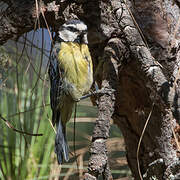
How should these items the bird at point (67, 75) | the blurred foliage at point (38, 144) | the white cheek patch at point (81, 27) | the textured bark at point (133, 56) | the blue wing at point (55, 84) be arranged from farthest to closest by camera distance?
1. the blurred foliage at point (38, 144)
2. the blue wing at point (55, 84)
3. the bird at point (67, 75)
4. the white cheek patch at point (81, 27)
5. the textured bark at point (133, 56)

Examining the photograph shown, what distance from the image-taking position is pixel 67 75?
1416 millimetres

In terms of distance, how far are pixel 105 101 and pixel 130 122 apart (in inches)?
17.0

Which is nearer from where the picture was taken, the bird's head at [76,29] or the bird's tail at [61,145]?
the bird's head at [76,29]

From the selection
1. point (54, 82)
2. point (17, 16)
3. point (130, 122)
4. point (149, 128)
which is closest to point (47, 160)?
point (54, 82)

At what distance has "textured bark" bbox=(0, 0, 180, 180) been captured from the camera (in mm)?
931

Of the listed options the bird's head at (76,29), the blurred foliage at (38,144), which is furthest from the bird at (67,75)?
the blurred foliage at (38,144)

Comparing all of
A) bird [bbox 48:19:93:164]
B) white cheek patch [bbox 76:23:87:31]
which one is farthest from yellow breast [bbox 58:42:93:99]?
white cheek patch [bbox 76:23:87:31]

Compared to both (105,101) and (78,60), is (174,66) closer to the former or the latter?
(105,101)

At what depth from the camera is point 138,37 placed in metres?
0.95

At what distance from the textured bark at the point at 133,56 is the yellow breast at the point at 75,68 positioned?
46 millimetres

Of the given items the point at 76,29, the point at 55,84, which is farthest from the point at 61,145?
the point at 76,29

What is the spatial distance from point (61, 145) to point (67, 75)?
35 cm

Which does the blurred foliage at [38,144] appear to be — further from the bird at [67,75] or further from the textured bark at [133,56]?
the textured bark at [133,56]

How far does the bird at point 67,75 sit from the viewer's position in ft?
4.41
